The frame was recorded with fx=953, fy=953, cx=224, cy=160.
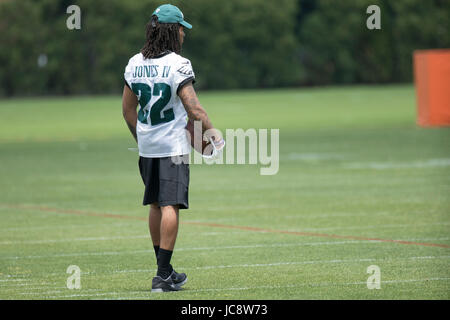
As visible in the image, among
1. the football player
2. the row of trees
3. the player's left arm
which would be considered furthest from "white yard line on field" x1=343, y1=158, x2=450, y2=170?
the row of trees

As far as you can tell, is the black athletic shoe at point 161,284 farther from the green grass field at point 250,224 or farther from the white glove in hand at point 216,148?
the white glove in hand at point 216,148

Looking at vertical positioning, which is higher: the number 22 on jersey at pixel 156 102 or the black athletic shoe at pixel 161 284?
the number 22 on jersey at pixel 156 102

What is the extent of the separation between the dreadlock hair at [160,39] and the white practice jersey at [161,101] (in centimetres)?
6

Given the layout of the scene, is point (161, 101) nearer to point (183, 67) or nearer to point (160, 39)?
point (183, 67)

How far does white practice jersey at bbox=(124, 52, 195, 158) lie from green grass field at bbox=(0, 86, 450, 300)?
1.22m

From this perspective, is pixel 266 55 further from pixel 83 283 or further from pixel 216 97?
pixel 83 283

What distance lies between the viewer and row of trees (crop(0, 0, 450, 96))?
75.0 meters

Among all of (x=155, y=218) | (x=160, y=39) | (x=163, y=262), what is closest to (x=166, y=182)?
(x=155, y=218)

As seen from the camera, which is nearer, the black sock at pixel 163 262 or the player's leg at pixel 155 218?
the black sock at pixel 163 262

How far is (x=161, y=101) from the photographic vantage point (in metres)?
7.90

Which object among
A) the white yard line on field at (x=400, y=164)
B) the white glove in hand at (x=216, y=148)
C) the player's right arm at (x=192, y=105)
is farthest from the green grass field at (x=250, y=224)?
the player's right arm at (x=192, y=105)

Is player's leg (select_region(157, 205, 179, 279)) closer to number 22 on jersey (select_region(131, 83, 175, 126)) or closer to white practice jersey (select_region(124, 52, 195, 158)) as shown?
white practice jersey (select_region(124, 52, 195, 158))

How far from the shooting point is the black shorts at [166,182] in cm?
788

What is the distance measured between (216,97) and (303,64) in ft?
75.9
